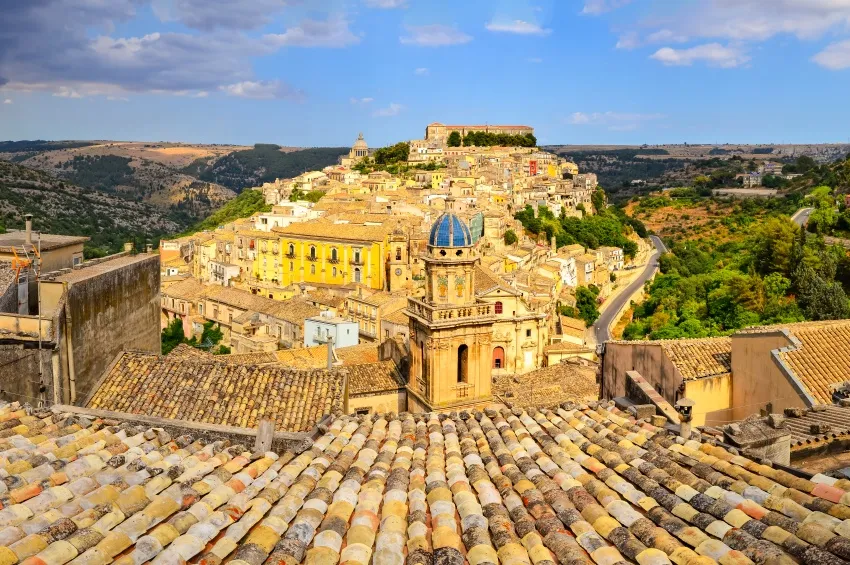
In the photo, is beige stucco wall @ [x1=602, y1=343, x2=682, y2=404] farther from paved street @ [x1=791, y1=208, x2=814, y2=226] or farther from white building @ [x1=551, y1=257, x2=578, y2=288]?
white building @ [x1=551, y1=257, x2=578, y2=288]

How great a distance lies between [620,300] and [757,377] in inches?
1872

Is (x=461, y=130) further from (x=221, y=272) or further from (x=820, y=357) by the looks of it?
(x=820, y=357)

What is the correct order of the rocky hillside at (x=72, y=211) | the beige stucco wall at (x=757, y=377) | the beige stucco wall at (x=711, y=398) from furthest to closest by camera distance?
the rocky hillside at (x=72, y=211) → the beige stucco wall at (x=711, y=398) → the beige stucco wall at (x=757, y=377)

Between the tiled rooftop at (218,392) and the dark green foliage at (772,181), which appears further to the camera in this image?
the dark green foliage at (772,181)

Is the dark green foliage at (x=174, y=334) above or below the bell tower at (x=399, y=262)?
below

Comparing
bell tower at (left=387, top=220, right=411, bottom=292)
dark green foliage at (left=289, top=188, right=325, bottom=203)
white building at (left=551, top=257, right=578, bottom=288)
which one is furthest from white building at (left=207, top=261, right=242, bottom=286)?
white building at (left=551, top=257, right=578, bottom=288)

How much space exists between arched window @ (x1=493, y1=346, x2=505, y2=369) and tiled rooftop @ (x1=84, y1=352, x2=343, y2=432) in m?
21.6

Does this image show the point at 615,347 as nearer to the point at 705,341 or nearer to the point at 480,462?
the point at 705,341

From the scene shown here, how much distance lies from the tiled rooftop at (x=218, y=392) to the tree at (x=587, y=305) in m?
41.0

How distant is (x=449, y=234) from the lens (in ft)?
64.1

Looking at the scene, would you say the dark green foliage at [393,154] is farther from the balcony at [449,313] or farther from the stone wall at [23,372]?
the stone wall at [23,372]

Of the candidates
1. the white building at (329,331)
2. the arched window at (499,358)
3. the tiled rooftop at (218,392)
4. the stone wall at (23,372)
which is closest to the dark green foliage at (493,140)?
the white building at (329,331)

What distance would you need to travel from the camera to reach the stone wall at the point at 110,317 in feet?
35.4

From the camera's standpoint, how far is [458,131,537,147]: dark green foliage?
352ft
